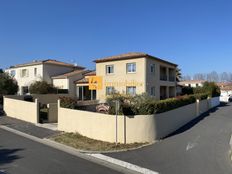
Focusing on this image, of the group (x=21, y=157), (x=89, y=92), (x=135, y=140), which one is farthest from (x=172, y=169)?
(x=89, y=92)

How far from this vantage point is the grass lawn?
11.4 m

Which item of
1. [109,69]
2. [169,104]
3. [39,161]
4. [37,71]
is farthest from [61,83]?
[39,161]

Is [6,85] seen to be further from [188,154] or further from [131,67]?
[188,154]

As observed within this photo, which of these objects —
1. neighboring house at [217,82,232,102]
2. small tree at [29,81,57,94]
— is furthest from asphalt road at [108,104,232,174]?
neighboring house at [217,82,232,102]

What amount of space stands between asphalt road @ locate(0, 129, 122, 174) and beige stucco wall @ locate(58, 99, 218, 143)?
279 cm

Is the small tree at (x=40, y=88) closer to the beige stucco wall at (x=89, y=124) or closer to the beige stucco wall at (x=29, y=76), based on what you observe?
the beige stucco wall at (x=29, y=76)

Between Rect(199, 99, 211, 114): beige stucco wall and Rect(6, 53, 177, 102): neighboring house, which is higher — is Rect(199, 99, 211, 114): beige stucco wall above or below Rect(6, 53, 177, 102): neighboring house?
below

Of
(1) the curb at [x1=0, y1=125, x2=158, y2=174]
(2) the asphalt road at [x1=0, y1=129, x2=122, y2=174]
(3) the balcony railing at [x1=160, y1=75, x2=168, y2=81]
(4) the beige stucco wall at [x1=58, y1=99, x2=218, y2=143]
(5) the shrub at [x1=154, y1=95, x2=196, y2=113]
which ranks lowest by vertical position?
(1) the curb at [x1=0, y1=125, x2=158, y2=174]

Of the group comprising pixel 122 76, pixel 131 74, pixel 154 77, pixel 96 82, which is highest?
pixel 131 74

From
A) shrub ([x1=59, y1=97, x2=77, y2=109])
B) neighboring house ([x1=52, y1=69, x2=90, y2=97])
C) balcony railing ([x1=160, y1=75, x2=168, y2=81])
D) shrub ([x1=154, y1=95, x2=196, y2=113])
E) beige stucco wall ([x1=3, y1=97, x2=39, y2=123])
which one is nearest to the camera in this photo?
shrub ([x1=154, y1=95, x2=196, y2=113])

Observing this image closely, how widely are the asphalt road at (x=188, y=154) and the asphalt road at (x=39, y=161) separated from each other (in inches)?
72.2

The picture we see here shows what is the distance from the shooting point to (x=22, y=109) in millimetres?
21078

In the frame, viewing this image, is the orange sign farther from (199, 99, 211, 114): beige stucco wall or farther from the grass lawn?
the grass lawn

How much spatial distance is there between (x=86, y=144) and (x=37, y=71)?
94.3 feet
